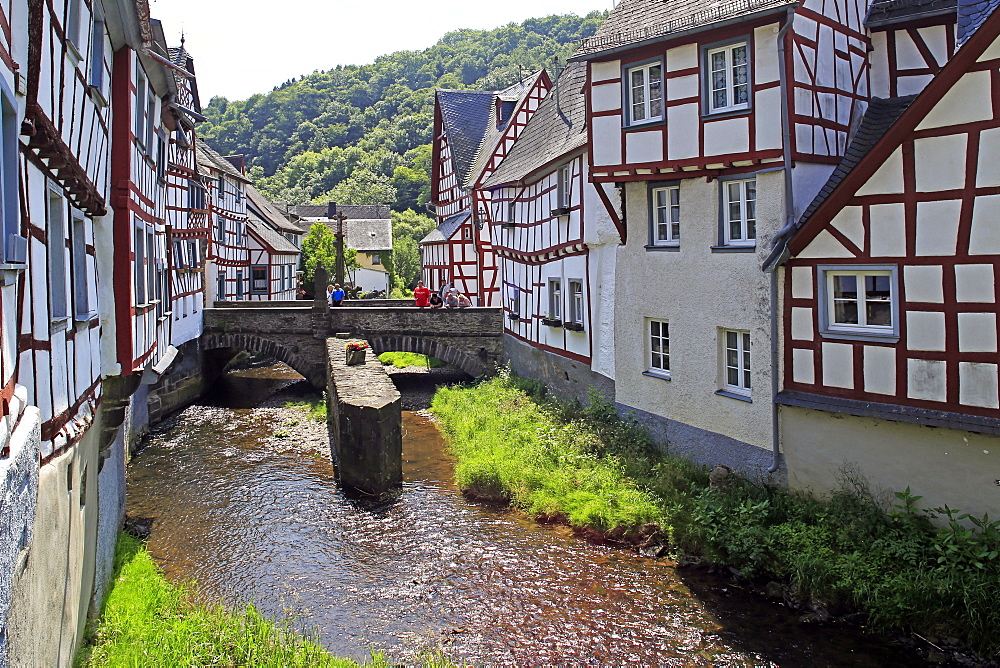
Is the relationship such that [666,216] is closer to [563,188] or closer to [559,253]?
[563,188]

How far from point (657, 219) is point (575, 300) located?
15.6ft

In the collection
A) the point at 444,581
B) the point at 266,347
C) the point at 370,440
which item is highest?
the point at 266,347

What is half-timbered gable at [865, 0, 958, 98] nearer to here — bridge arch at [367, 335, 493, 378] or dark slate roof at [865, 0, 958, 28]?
dark slate roof at [865, 0, 958, 28]

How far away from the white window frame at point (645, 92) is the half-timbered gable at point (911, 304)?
308 cm

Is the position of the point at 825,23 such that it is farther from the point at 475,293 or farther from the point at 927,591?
the point at 475,293

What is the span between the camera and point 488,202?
30828 mm

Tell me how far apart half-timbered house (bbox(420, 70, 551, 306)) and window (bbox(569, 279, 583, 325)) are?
1057 centimetres

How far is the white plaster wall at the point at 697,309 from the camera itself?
39.9 feet

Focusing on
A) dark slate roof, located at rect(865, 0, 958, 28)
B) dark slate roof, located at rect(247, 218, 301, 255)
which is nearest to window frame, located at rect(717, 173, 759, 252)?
dark slate roof, located at rect(865, 0, 958, 28)

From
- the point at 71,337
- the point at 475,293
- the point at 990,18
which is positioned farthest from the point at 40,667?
the point at 475,293

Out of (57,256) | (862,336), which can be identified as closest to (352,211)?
(862,336)

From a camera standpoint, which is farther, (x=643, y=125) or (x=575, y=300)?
(x=575, y=300)

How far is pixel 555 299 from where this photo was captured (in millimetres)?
20594

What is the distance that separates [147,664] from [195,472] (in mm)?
9794
